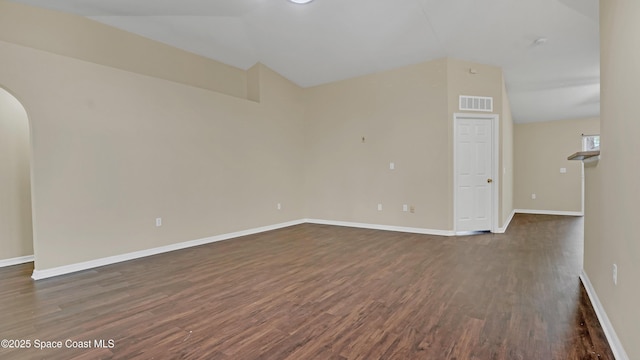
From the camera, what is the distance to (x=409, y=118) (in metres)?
5.35

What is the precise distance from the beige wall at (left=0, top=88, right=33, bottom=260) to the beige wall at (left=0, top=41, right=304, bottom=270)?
1070mm

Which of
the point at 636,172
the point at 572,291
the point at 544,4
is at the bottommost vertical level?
the point at 572,291

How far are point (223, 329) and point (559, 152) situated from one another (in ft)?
29.1

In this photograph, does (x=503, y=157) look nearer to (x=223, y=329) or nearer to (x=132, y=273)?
(x=223, y=329)

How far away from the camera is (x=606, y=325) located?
1924 millimetres

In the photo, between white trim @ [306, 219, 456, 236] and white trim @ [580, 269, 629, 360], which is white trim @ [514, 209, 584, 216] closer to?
white trim @ [306, 219, 456, 236]

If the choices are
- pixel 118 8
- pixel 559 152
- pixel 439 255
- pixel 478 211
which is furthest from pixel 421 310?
pixel 559 152

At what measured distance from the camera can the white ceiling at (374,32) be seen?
3660mm

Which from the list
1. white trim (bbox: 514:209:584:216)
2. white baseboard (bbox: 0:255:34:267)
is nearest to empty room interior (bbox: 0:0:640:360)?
white baseboard (bbox: 0:255:34:267)

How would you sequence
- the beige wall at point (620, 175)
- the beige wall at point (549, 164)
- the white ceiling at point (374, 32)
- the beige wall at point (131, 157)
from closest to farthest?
the beige wall at point (620, 175) → the beige wall at point (131, 157) → the white ceiling at point (374, 32) → the beige wall at point (549, 164)

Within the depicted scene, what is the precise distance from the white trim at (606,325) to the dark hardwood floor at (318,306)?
4cm

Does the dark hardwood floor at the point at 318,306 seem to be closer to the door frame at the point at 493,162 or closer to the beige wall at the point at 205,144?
the beige wall at the point at 205,144

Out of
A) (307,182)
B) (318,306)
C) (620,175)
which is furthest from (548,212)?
(318,306)

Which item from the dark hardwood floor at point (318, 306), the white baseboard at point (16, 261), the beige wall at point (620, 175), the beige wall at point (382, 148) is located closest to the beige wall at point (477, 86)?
the beige wall at point (382, 148)
